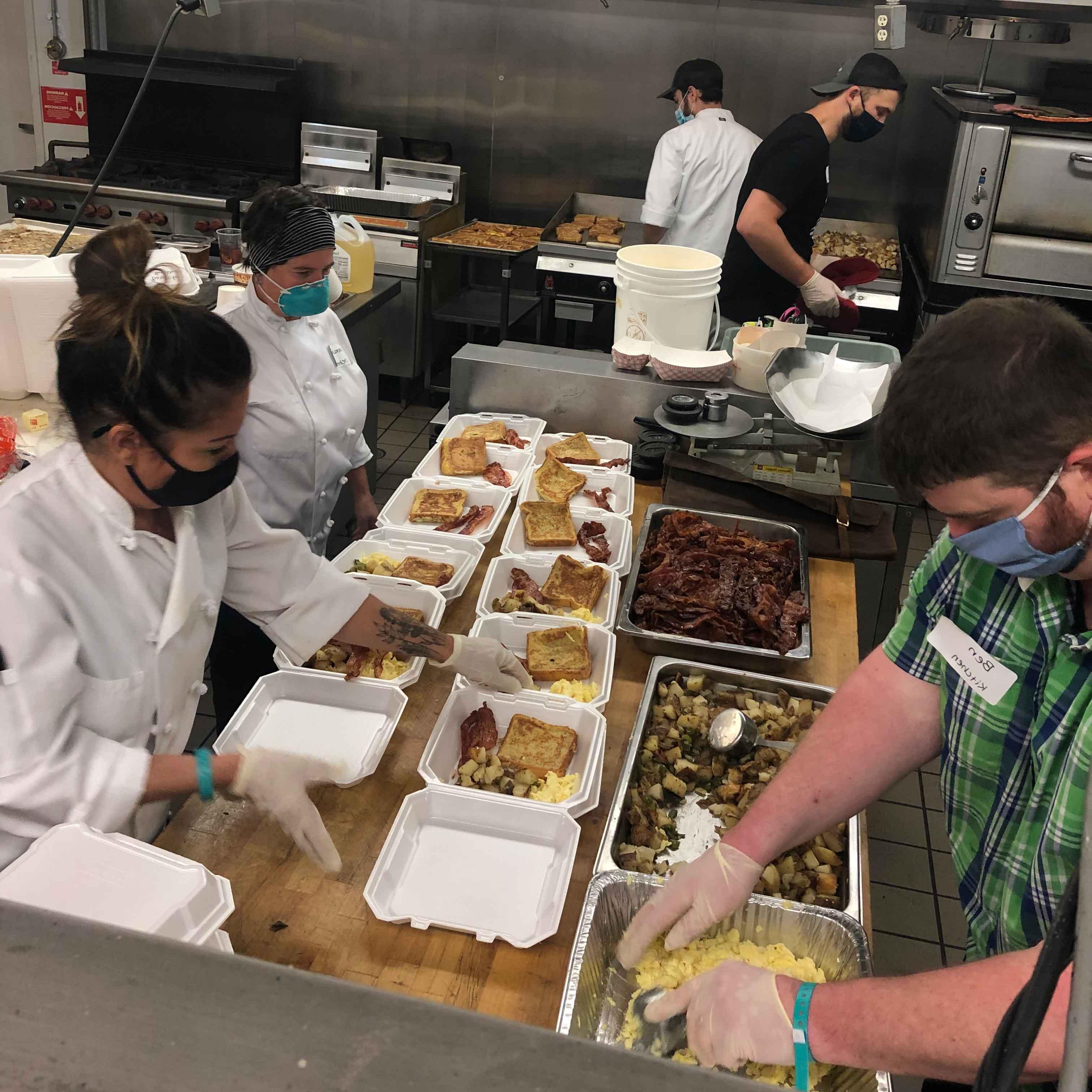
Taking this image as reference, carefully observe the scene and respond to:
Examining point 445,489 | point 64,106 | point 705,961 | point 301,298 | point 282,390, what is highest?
point 64,106

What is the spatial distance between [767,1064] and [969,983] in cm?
35

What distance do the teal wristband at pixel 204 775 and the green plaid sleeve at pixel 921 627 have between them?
1.16 m

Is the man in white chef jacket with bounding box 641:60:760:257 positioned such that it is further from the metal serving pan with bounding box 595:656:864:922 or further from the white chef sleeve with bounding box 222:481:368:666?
the white chef sleeve with bounding box 222:481:368:666

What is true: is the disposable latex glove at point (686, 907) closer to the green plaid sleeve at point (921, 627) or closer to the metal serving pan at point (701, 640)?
the green plaid sleeve at point (921, 627)

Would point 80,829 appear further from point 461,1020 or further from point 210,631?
point 461,1020

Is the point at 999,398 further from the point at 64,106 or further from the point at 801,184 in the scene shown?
the point at 64,106

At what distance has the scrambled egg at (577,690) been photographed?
2.06 meters

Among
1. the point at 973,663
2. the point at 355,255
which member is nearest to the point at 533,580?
the point at 973,663

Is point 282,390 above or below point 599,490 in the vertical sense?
above

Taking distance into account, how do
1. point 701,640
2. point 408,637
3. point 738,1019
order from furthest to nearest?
1. point 701,640
2. point 408,637
3. point 738,1019

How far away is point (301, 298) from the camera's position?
273 cm

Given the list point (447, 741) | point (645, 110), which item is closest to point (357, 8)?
point (645, 110)

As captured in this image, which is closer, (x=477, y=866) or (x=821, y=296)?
(x=477, y=866)

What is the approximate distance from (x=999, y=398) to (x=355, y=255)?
3.70 metres
